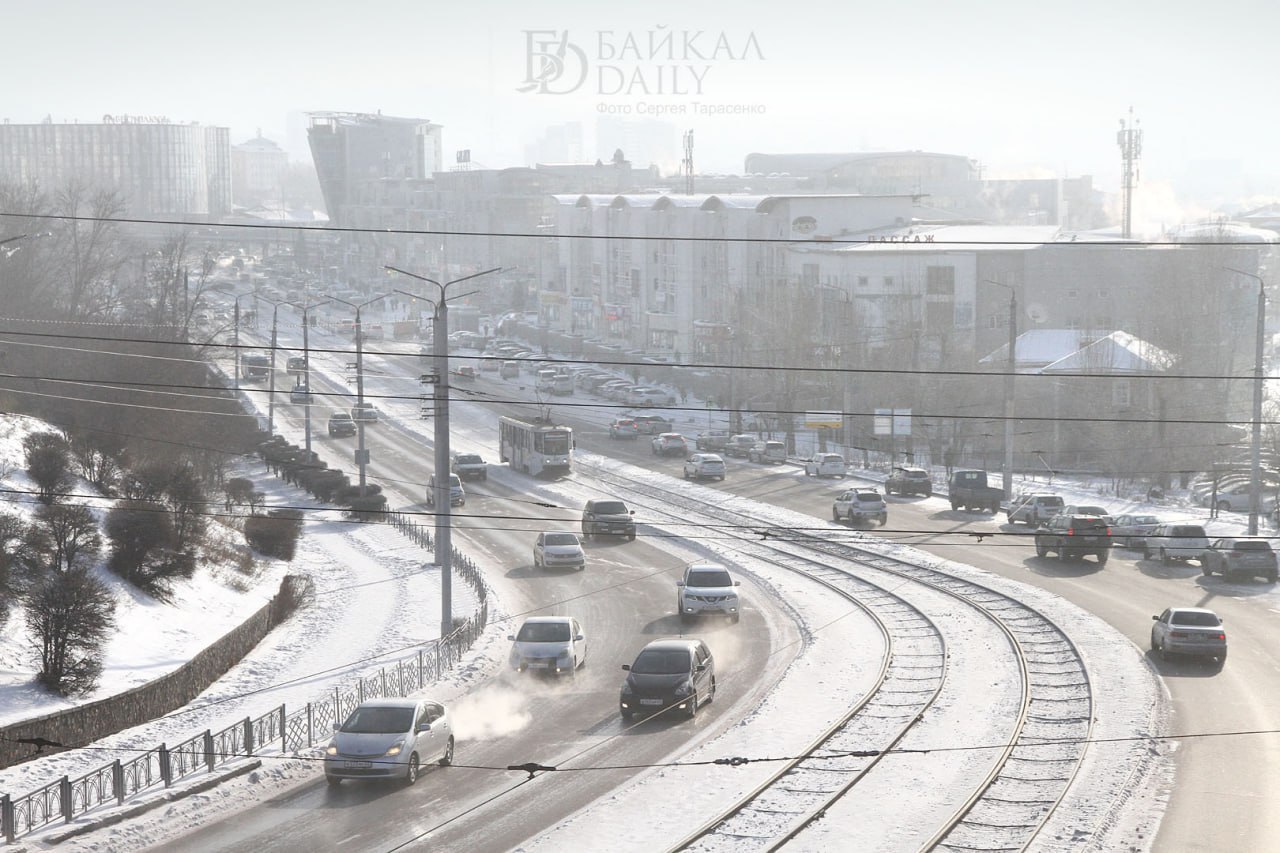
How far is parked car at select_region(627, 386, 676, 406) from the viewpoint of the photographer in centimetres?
8100

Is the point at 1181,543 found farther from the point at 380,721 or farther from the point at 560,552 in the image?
the point at 380,721

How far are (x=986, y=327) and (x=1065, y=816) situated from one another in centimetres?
6304

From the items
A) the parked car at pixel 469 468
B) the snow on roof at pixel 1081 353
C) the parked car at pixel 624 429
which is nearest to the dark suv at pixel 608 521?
the parked car at pixel 469 468

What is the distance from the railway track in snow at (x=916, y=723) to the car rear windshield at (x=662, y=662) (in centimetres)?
298

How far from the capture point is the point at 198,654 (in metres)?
29.9

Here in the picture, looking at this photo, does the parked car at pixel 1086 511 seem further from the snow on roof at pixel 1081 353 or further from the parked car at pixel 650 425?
the parked car at pixel 650 425

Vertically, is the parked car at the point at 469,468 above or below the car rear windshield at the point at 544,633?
below

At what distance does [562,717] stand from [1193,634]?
12.2m

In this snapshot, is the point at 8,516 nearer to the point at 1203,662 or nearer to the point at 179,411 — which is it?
the point at 179,411

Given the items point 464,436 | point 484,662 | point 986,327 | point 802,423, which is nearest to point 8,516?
point 484,662

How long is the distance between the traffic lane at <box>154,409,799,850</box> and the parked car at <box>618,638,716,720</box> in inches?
14.3

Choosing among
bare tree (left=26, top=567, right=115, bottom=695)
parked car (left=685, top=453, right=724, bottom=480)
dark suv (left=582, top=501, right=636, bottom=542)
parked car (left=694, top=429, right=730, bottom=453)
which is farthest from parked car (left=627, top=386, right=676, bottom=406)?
bare tree (left=26, top=567, right=115, bottom=695)

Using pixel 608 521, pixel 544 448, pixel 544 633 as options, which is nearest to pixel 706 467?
pixel 544 448

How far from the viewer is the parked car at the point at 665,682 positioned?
79.6 feet
